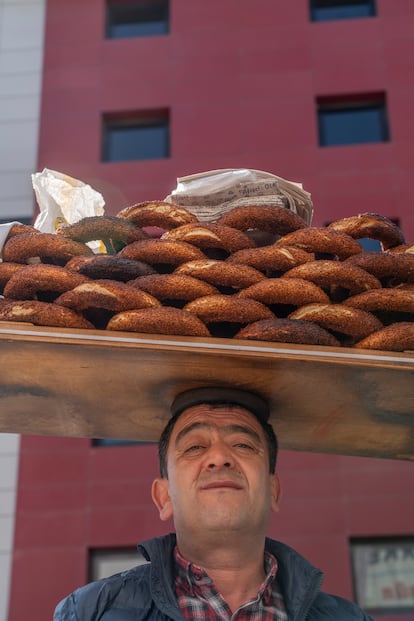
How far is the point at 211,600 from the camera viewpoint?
2197 mm

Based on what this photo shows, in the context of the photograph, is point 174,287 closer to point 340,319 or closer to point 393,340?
point 340,319

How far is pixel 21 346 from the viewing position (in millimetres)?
1856

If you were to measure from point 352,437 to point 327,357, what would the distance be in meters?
0.50

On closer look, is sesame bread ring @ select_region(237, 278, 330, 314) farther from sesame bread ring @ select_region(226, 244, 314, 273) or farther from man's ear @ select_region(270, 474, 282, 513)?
man's ear @ select_region(270, 474, 282, 513)

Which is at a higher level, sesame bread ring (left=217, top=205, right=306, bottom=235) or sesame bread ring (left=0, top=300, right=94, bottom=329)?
sesame bread ring (left=217, top=205, right=306, bottom=235)

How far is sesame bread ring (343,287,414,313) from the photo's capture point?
78.0 inches

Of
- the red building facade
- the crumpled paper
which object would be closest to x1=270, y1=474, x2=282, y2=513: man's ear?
the crumpled paper

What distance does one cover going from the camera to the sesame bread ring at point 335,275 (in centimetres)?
200

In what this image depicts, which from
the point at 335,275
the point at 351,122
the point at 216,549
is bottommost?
the point at 216,549

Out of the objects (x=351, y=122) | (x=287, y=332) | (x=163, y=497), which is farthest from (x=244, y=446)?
(x=351, y=122)

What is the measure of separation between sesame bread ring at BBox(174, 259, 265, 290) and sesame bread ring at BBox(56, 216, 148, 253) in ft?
0.71

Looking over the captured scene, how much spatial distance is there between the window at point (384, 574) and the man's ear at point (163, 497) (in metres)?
6.24

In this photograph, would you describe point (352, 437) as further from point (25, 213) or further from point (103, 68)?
point (103, 68)

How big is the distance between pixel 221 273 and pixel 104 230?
0.37 m
